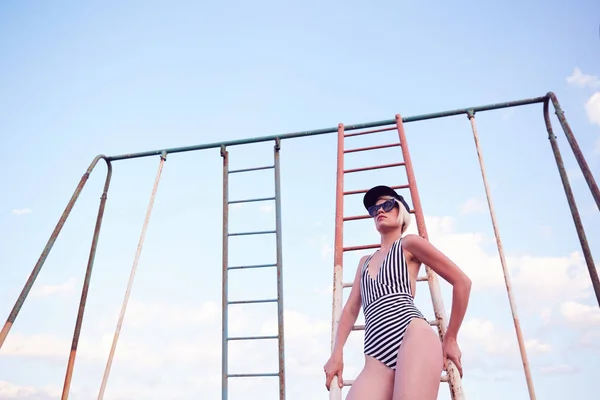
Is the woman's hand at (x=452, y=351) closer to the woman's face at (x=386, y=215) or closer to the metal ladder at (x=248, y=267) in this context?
the woman's face at (x=386, y=215)

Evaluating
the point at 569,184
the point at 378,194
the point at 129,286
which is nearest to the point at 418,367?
the point at 378,194

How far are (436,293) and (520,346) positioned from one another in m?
0.74

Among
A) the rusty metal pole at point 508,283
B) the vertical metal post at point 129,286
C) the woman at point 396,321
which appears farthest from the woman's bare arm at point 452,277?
the vertical metal post at point 129,286

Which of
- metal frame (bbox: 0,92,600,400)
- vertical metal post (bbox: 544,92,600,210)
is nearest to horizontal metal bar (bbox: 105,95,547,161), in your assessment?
metal frame (bbox: 0,92,600,400)

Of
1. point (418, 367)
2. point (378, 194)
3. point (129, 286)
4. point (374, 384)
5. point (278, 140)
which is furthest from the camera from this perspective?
point (278, 140)

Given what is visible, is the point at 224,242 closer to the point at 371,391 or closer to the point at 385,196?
the point at 385,196

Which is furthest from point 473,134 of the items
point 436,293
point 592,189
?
point 436,293

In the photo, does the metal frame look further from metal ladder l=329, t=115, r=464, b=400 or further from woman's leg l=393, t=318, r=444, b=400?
woman's leg l=393, t=318, r=444, b=400

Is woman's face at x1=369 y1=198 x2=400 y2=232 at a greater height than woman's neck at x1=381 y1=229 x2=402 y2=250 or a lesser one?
greater

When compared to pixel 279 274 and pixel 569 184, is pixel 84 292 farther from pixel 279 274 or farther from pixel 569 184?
pixel 569 184

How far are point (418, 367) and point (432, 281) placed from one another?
1116 millimetres

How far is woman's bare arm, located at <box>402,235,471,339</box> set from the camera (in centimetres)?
200

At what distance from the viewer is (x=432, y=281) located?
9.37 ft

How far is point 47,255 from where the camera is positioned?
375 cm
